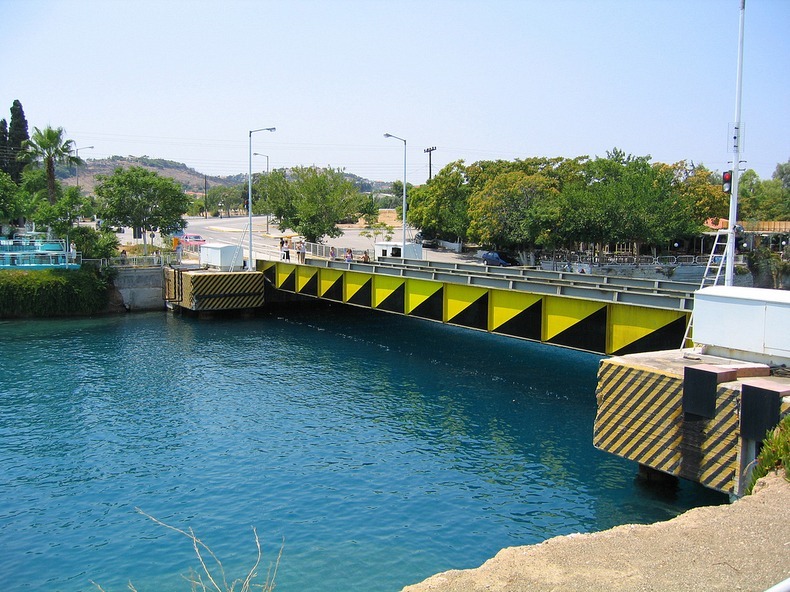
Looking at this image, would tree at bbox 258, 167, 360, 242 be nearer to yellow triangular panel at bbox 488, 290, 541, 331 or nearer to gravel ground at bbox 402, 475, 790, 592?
yellow triangular panel at bbox 488, 290, 541, 331

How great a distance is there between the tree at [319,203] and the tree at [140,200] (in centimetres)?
1396

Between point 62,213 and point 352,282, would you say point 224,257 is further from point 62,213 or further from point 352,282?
point 352,282

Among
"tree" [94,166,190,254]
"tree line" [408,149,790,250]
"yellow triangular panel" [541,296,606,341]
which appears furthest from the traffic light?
"tree" [94,166,190,254]

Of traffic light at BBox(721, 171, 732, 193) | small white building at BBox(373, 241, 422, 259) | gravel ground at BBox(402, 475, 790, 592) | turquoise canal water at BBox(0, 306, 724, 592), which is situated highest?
traffic light at BBox(721, 171, 732, 193)

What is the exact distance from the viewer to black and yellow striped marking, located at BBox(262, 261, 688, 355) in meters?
23.5

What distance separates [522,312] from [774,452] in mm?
14744

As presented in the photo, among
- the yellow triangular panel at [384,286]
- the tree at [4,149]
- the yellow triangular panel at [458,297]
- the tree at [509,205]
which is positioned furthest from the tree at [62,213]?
the tree at [4,149]

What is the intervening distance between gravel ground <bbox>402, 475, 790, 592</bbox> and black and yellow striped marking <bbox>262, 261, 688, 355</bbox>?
38.5ft

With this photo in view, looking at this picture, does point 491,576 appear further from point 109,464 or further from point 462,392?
point 462,392

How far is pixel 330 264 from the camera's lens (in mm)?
42219

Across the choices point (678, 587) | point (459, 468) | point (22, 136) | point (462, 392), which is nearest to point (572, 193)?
point (462, 392)

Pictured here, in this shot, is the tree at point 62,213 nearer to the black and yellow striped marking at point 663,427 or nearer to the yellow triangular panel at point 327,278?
the yellow triangular panel at point 327,278

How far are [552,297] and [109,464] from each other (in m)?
16.4

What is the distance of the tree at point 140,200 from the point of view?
59.7m
